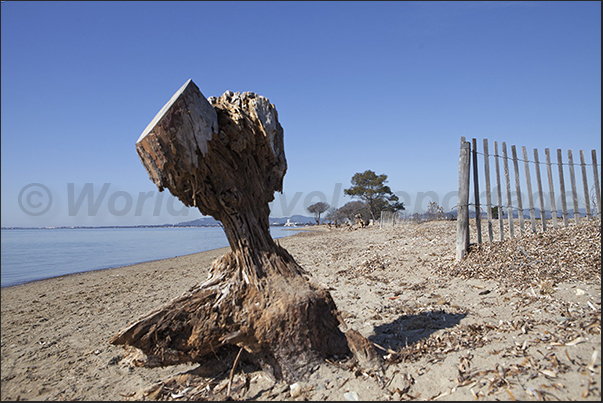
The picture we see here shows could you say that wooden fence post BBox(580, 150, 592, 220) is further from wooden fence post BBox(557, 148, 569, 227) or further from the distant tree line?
the distant tree line

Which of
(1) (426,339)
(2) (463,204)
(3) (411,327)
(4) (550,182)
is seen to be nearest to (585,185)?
(4) (550,182)

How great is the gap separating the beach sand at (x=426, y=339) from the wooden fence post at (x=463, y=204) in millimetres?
289

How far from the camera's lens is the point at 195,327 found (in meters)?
3.54

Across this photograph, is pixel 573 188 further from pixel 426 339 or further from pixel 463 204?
pixel 426 339

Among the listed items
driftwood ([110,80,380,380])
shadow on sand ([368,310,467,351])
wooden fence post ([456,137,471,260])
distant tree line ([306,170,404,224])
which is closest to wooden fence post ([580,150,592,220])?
wooden fence post ([456,137,471,260])

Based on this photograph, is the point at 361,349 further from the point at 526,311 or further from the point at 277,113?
the point at 277,113

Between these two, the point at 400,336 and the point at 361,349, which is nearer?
the point at 361,349

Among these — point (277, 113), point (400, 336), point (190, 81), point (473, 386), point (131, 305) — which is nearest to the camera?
point (473, 386)

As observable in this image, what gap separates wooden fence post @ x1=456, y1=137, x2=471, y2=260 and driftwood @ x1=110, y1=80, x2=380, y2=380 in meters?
4.71

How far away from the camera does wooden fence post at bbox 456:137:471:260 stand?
7.36 m

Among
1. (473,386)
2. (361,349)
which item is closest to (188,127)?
(361,349)

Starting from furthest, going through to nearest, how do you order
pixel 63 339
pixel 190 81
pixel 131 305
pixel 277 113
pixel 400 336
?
pixel 131 305, pixel 63 339, pixel 400 336, pixel 277 113, pixel 190 81

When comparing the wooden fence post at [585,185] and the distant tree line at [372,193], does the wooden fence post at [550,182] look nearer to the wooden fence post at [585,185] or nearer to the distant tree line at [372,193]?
the wooden fence post at [585,185]

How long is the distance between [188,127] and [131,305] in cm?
606
